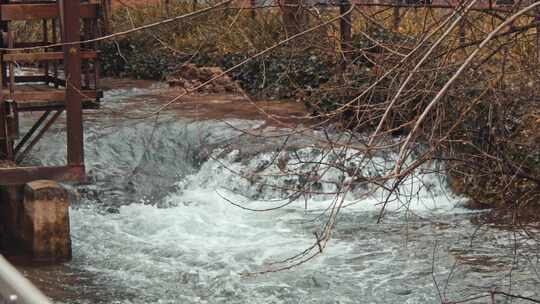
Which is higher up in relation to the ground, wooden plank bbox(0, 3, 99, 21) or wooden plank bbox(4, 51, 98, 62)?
wooden plank bbox(0, 3, 99, 21)

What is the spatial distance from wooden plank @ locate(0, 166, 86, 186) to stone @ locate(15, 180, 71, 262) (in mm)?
169

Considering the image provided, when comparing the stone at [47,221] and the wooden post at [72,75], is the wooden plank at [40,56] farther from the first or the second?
the stone at [47,221]

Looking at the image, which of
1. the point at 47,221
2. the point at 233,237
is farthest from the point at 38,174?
the point at 233,237

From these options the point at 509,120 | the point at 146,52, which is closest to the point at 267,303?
the point at 509,120

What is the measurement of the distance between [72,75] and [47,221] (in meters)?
1.38

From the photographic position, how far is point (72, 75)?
31.1 feet

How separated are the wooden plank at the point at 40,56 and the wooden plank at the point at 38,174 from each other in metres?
1.04

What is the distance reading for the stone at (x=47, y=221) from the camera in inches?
366

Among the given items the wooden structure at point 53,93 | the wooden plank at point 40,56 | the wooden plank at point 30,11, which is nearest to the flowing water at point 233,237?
the wooden structure at point 53,93

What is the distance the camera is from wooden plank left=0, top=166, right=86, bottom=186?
9586 mm

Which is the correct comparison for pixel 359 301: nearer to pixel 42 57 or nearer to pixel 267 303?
pixel 267 303

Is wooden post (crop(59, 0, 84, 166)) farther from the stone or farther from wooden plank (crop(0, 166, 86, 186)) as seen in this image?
the stone

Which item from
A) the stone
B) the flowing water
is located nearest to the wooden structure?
the stone

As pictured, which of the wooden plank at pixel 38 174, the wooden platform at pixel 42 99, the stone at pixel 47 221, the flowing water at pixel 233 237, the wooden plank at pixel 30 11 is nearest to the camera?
the flowing water at pixel 233 237
